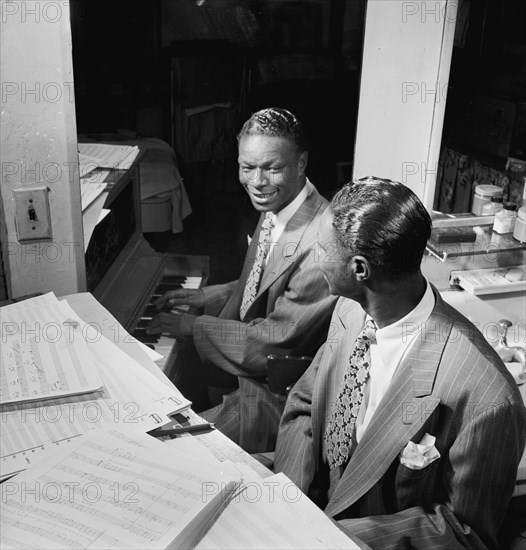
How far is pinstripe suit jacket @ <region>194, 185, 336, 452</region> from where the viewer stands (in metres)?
2.44

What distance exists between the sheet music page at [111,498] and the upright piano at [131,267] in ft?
2.87

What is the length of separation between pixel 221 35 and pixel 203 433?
1.61 m

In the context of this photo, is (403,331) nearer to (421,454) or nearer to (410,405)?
(410,405)

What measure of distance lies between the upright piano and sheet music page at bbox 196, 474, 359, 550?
3.27ft

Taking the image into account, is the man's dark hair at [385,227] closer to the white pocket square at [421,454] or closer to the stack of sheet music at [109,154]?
the white pocket square at [421,454]

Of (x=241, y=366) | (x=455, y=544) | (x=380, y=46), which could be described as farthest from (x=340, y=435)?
(x=380, y=46)

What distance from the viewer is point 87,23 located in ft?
7.74

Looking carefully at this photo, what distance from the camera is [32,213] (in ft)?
6.72

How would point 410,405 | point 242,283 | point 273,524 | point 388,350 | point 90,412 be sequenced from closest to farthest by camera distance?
point 273,524
point 90,412
point 410,405
point 388,350
point 242,283

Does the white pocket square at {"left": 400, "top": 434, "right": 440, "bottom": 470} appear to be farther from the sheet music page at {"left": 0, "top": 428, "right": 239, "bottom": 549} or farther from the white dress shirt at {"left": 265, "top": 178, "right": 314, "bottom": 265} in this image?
the white dress shirt at {"left": 265, "top": 178, "right": 314, "bottom": 265}

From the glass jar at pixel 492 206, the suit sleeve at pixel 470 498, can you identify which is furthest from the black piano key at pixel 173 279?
the suit sleeve at pixel 470 498

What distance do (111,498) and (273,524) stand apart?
298 millimetres

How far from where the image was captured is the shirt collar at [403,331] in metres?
1.73

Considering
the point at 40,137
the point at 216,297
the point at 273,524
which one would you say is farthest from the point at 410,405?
the point at 216,297
